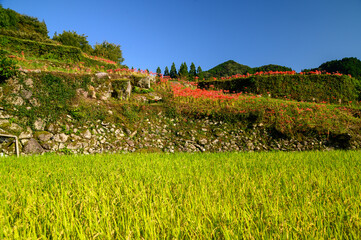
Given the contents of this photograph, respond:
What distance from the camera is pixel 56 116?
25.0ft

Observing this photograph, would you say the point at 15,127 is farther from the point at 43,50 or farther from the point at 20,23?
the point at 20,23

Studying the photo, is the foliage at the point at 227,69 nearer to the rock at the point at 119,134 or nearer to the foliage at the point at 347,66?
the foliage at the point at 347,66

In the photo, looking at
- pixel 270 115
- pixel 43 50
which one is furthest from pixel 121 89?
pixel 43 50

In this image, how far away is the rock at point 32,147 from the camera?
6.56 meters

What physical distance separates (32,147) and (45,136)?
23.4 inches

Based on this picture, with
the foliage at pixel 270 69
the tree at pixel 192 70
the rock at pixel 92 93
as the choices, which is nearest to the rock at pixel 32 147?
the rock at pixel 92 93

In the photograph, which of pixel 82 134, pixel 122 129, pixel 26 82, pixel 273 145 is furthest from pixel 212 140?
pixel 26 82

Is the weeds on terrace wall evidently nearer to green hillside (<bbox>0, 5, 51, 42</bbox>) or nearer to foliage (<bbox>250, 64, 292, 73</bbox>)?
green hillside (<bbox>0, 5, 51, 42</bbox>)

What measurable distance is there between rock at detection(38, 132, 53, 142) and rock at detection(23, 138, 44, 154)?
22cm

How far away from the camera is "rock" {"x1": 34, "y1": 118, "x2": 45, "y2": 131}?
7160 millimetres

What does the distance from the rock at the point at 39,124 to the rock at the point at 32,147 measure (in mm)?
533

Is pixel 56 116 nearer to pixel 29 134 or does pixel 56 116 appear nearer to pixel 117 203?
pixel 29 134

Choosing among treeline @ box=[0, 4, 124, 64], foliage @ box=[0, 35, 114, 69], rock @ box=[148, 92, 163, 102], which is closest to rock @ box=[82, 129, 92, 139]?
rock @ box=[148, 92, 163, 102]

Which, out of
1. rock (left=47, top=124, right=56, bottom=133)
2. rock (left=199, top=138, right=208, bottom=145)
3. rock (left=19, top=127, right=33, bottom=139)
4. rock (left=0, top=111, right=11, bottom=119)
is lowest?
rock (left=199, top=138, right=208, bottom=145)
